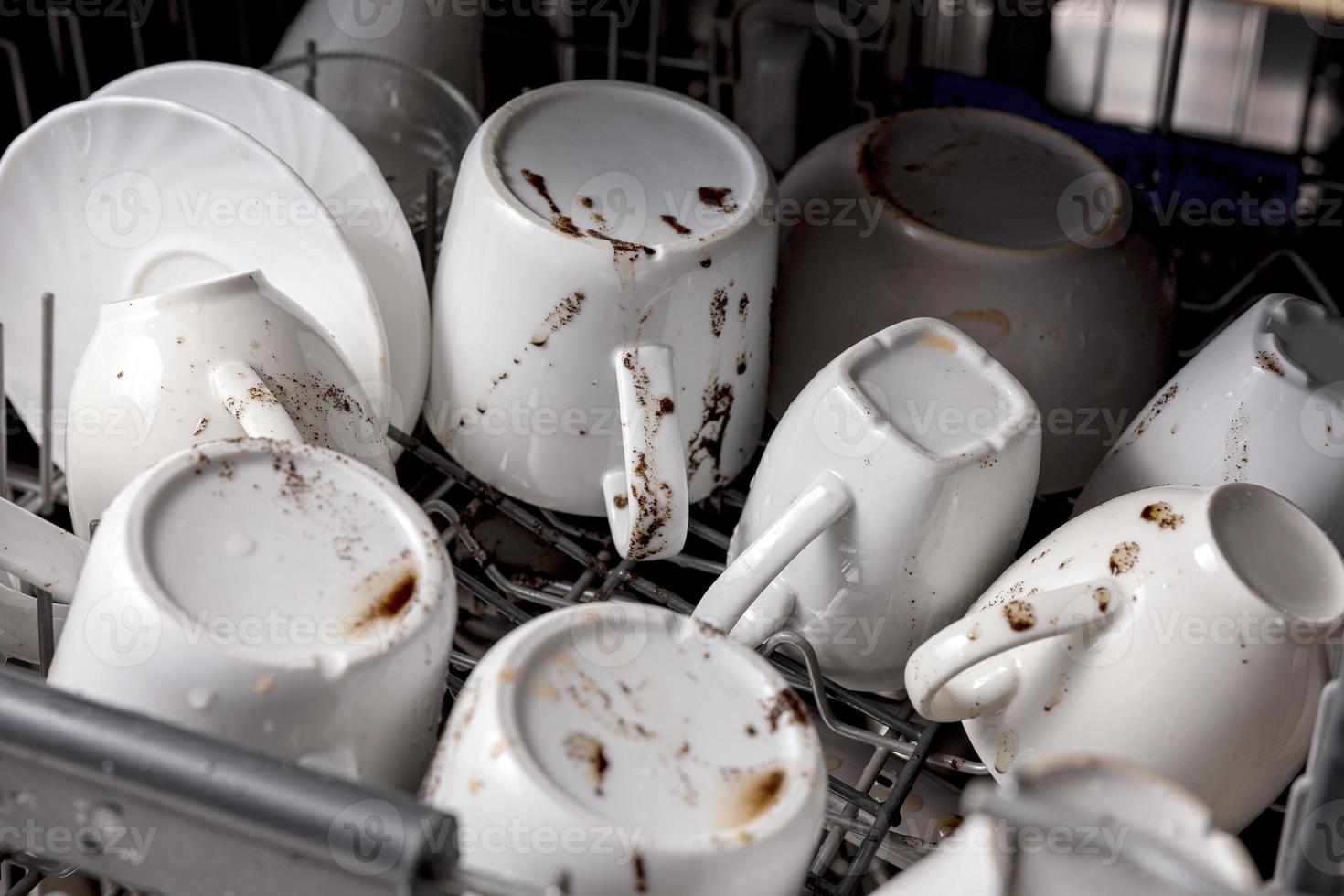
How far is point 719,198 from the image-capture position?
2.07 ft

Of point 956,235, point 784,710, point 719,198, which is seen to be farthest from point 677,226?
point 784,710

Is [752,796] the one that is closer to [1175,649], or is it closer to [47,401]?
[1175,649]

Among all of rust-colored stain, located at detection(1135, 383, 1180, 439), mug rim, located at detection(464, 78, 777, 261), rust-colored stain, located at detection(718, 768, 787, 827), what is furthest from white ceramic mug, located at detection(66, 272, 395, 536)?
rust-colored stain, located at detection(1135, 383, 1180, 439)

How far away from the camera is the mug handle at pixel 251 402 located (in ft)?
1.65

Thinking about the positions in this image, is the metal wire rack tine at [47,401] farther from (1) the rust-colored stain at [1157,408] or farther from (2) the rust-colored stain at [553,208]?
(1) the rust-colored stain at [1157,408]

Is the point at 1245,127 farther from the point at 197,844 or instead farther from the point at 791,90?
the point at 197,844

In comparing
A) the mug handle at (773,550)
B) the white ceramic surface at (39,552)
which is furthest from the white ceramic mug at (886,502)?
the white ceramic surface at (39,552)

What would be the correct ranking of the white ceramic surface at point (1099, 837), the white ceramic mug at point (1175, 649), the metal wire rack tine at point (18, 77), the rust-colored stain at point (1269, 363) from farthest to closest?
the metal wire rack tine at point (18, 77)
the rust-colored stain at point (1269, 363)
the white ceramic mug at point (1175, 649)
the white ceramic surface at point (1099, 837)

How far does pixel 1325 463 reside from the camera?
572 mm

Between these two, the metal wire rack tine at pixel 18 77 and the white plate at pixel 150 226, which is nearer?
the white plate at pixel 150 226

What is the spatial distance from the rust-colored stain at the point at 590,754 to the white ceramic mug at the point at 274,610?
61 millimetres

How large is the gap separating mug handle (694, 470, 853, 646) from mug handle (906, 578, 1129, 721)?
6 cm

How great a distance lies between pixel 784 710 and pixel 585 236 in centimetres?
25

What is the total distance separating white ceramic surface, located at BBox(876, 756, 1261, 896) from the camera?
35cm
